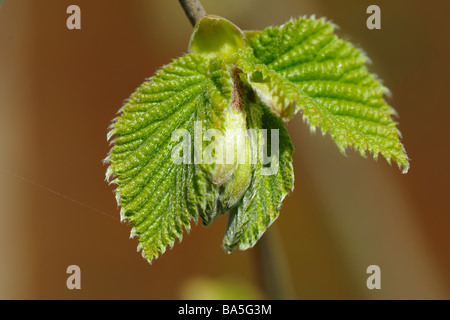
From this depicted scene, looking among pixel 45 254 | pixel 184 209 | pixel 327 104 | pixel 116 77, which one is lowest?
pixel 184 209

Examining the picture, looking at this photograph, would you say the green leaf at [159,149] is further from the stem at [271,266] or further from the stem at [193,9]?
the stem at [271,266]

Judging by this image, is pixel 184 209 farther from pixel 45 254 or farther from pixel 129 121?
pixel 45 254

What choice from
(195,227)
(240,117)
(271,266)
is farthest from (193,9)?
(195,227)

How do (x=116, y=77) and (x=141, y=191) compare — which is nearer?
(x=141, y=191)

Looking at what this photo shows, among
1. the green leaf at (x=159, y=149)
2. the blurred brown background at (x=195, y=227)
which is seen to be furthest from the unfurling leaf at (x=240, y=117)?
the blurred brown background at (x=195, y=227)

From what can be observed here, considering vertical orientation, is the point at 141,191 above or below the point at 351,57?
below

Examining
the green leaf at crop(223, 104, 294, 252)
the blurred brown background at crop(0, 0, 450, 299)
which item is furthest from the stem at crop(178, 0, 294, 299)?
the blurred brown background at crop(0, 0, 450, 299)

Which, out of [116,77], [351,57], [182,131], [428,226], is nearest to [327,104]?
[351,57]
